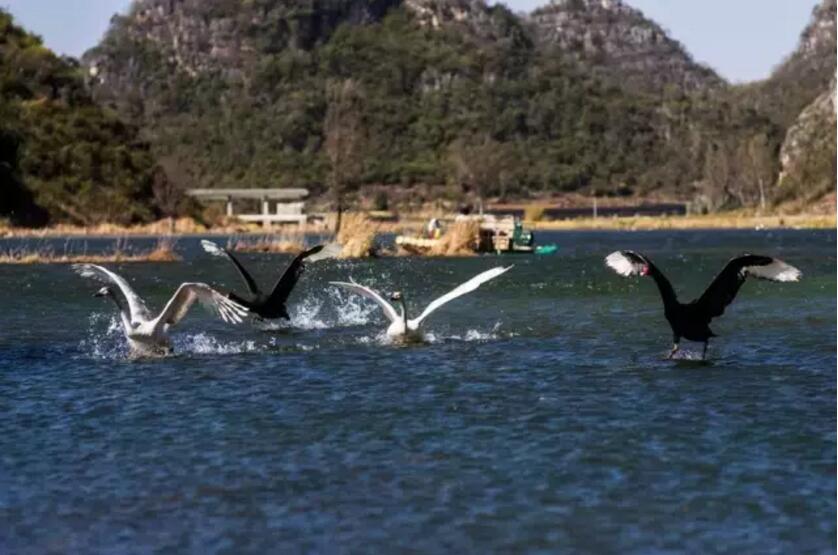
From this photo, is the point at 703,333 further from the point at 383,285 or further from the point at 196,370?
the point at 383,285

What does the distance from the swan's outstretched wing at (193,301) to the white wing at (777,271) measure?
6.74 m

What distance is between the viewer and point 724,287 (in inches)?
802

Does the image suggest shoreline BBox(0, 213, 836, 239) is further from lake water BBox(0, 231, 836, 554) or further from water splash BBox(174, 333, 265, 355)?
lake water BBox(0, 231, 836, 554)

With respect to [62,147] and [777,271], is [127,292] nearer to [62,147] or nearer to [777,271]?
[777,271]

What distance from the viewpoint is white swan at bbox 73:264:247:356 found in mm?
20969

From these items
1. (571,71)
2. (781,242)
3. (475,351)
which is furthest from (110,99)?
(475,351)

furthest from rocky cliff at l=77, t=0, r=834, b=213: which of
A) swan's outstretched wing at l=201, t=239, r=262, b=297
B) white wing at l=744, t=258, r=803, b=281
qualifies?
white wing at l=744, t=258, r=803, b=281

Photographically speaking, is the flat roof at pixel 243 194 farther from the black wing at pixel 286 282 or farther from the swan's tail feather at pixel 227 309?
the swan's tail feather at pixel 227 309

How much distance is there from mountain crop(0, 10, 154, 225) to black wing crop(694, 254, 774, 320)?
73.7 m


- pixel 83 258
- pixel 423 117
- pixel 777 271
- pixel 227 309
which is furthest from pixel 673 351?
pixel 423 117

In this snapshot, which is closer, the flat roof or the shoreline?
the shoreline

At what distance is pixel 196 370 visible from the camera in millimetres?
20734

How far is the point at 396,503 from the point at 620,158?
161667mm

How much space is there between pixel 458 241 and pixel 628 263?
40.9 meters
